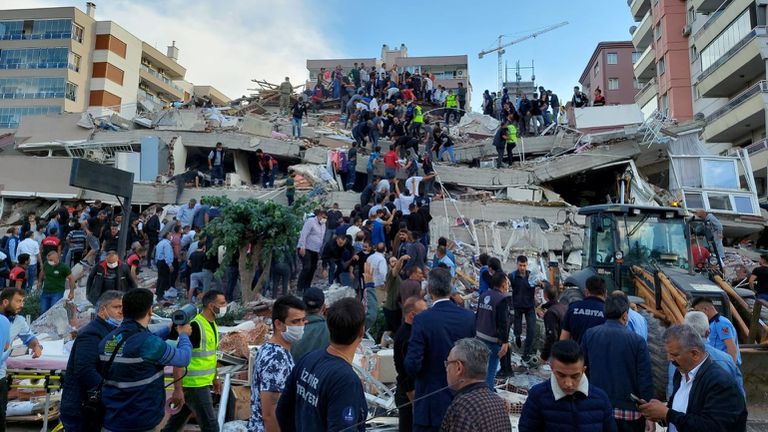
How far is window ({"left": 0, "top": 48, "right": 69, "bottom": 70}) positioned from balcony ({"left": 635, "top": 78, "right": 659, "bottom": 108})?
45028 mm

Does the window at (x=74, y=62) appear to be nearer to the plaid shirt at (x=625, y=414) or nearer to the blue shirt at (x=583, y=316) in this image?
the blue shirt at (x=583, y=316)

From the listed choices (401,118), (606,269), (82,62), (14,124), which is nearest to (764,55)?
(401,118)

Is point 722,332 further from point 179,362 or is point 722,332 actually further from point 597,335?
point 179,362

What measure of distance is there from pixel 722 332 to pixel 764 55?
2579 cm

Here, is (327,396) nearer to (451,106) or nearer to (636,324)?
(636,324)

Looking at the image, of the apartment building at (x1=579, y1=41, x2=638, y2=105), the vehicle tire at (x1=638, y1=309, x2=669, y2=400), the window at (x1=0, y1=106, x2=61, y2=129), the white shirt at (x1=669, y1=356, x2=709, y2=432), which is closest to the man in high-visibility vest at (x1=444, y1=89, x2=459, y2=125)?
the vehicle tire at (x1=638, y1=309, x2=669, y2=400)

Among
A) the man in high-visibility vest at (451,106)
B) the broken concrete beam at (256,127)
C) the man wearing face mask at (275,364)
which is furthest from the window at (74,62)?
the man wearing face mask at (275,364)

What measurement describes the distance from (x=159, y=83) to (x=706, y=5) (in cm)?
4695

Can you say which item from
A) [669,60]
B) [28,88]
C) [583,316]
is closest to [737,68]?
[669,60]

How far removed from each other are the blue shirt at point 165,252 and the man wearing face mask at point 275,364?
855 centimetres

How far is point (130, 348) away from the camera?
3.60m

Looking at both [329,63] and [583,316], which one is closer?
[583,316]

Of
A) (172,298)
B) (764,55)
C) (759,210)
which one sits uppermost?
(764,55)

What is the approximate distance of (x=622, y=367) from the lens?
4.17 m
